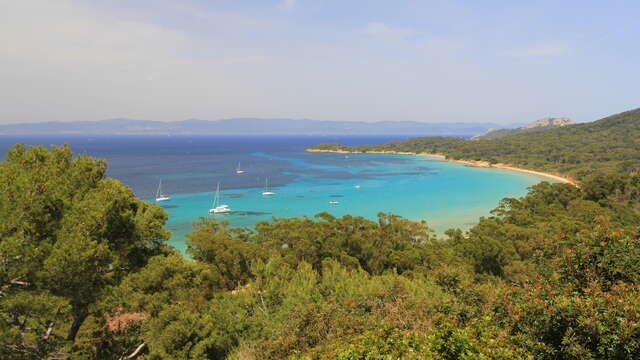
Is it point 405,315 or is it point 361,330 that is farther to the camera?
point 405,315

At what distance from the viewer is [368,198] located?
48.6 metres

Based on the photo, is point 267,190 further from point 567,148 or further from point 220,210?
point 567,148

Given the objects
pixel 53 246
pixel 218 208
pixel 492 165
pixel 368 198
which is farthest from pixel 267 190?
pixel 492 165

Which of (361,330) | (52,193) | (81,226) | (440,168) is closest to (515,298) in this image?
(361,330)

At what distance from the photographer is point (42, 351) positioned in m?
8.27

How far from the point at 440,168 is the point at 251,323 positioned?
80.4 meters

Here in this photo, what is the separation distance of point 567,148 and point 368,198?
248ft

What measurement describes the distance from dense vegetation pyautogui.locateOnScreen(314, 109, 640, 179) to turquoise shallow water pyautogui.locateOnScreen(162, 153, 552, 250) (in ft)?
43.2

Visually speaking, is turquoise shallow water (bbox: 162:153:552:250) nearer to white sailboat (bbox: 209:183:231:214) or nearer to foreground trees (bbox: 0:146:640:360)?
white sailboat (bbox: 209:183:231:214)

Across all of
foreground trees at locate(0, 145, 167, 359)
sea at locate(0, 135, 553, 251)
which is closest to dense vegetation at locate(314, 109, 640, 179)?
sea at locate(0, 135, 553, 251)

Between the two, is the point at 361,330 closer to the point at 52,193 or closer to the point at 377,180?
the point at 52,193

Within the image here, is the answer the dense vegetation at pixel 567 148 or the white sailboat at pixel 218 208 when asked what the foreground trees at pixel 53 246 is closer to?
the white sailboat at pixel 218 208

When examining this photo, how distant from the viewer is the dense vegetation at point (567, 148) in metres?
72.9

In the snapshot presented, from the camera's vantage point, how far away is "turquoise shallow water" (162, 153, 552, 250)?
37.9 meters
